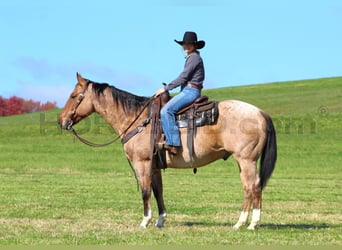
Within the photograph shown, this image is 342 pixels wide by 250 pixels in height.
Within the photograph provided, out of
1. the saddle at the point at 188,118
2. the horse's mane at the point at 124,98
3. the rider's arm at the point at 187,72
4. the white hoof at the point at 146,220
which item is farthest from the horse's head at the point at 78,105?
the white hoof at the point at 146,220

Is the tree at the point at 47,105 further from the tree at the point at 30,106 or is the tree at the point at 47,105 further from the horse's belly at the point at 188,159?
the horse's belly at the point at 188,159

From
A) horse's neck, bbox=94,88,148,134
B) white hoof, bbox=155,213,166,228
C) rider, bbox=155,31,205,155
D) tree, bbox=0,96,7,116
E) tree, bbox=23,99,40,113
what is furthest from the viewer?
tree, bbox=23,99,40,113

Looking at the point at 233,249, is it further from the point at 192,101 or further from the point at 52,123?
the point at 52,123

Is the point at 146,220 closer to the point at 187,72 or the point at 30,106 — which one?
the point at 187,72

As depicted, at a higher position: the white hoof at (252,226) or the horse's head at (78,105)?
the horse's head at (78,105)

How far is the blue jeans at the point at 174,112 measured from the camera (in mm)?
12164


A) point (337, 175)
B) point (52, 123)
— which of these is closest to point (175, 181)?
point (337, 175)

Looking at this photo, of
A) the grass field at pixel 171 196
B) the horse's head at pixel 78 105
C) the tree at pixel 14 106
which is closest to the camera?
the grass field at pixel 171 196

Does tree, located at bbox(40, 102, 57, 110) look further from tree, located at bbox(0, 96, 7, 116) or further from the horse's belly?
the horse's belly

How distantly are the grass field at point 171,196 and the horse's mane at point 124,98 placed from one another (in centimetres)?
207

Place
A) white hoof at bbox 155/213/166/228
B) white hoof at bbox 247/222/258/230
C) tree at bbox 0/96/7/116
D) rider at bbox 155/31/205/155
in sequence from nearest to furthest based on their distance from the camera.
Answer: white hoof at bbox 247/222/258/230 < rider at bbox 155/31/205/155 < white hoof at bbox 155/213/166/228 < tree at bbox 0/96/7/116

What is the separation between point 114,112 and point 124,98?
310 millimetres

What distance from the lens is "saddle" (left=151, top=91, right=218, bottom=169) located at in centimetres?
1207

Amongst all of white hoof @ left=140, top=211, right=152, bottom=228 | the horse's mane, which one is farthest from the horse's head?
white hoof @ left=140, top=211, right=152, bottom=228
